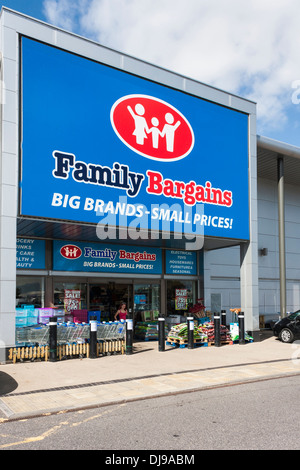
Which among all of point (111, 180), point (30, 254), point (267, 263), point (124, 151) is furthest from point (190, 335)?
point (267, 263)

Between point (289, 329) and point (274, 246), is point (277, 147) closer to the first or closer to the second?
point (274, 246)

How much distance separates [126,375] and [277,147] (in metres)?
14.4

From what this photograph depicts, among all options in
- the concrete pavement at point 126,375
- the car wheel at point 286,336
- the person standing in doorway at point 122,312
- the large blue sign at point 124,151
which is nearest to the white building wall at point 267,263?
the car wheel at point 286,336

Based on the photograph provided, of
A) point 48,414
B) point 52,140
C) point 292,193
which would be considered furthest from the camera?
point 292,193

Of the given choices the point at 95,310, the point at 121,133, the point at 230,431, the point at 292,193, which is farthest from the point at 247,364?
the point at 292,193

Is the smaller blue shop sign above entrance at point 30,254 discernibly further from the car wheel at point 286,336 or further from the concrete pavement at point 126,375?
the car wheel at point 286,336

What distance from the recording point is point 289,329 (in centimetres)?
1700

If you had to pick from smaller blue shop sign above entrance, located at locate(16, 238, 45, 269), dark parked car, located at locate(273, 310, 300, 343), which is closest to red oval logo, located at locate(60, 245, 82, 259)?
smaller blue shop sign above entrance, located at locate(16, 238, 45, 269)

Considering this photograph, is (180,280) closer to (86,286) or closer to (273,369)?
(86,286)

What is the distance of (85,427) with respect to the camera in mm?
6430

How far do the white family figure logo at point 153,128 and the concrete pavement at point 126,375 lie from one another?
7414 mm

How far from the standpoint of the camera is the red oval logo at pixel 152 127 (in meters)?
15.2

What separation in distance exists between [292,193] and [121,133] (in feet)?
52.7

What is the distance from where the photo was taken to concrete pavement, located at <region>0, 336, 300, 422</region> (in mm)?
8000
